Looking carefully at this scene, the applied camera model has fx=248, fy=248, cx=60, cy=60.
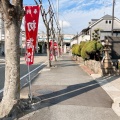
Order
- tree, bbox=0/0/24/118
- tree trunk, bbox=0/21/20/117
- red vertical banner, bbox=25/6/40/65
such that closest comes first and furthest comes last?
tree, bbox=0/0/24/118 < tree trunk, bbox=0/21/20/117 < red vertical banner, bbox=25/6/40/65

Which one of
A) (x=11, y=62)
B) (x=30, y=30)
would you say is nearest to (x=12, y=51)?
(x=11, y=62)

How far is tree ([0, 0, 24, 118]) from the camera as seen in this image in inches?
264

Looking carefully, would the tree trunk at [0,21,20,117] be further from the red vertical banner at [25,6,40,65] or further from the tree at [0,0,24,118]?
the red vertical banner at [25,6,40,65]

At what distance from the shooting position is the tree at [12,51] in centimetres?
671

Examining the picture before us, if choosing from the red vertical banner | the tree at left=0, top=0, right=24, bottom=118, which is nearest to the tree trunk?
the tree at left=0, top=0, right=24, bottom=118

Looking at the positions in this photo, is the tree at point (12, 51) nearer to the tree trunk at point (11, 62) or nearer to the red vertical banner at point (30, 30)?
the tree trunk at point (11, 62)

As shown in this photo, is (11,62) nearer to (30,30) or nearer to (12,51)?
(12,51)

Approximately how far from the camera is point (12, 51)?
6875 millimetres

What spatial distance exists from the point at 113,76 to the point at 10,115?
10.6 m

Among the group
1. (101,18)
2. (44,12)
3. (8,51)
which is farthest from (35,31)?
(101,18)

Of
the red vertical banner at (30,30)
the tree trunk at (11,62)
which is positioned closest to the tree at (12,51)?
the tree trunk at (11,62)

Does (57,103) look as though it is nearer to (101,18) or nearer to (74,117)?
(74,117)

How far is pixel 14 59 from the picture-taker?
691 cm

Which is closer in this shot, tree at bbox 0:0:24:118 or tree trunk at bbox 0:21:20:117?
tree at bbox 0:0:24:118
